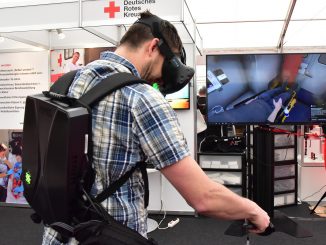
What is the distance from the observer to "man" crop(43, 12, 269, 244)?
807mm

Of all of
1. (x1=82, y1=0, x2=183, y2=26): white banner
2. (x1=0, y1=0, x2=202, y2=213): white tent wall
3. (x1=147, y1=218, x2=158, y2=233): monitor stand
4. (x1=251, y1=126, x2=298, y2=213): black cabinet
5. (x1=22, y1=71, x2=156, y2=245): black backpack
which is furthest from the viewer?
(x1=251, y1=126, x2=298, y2=213): black cabinet

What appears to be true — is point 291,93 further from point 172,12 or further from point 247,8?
point 247,8

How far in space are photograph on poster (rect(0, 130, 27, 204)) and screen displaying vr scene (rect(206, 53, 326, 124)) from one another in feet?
8.12

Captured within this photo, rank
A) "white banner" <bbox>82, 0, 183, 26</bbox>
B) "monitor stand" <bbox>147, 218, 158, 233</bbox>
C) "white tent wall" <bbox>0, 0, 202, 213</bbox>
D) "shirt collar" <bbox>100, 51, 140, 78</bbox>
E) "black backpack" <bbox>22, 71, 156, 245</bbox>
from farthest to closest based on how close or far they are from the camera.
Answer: "monitor stand" <bbox>147, 218, 158, 233</bbox>, "white tent wall" <bbox>0, 0, 202, 213</bbox>, "white banner" <bbox>82, 0, 183, 26</bbox>, "shirt collar" <bbox>100, 51, 140, 78</bbox>, "black backpack" <bbox>22, 71, 156, 245</bbox>

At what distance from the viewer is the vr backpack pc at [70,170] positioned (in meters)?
0.79

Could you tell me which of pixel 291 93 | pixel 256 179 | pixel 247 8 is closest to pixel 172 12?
pixel 291 93

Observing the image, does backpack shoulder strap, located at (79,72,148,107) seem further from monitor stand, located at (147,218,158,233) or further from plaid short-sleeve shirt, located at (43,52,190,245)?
monitor stand, located at (147,218,158,233)

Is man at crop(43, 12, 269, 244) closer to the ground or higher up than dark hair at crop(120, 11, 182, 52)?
closer to the ground

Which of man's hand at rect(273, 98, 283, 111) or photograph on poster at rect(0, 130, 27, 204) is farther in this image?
photograph on poster at rect(0, 130, 27, 204)

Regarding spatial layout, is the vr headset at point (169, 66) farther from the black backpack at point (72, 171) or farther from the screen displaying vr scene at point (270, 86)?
the screen displaying vr scene at point (270, 86)

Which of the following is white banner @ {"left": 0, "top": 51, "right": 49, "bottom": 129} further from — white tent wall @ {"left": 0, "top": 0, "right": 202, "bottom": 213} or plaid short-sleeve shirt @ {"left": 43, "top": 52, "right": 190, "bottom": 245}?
plaid short-sleeve shirt @ {"left": 43, "top": 52, "right": 190, "bottom": 245}

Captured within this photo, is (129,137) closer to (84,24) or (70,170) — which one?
(70,170)

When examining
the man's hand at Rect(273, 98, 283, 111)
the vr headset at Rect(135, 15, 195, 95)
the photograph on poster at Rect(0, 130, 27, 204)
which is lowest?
the photograph on poster at Rect(0, 130, 27, 204)

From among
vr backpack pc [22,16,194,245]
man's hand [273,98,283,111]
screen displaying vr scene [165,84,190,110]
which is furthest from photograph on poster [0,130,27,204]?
vr backpack pc [22,16,194,245]
